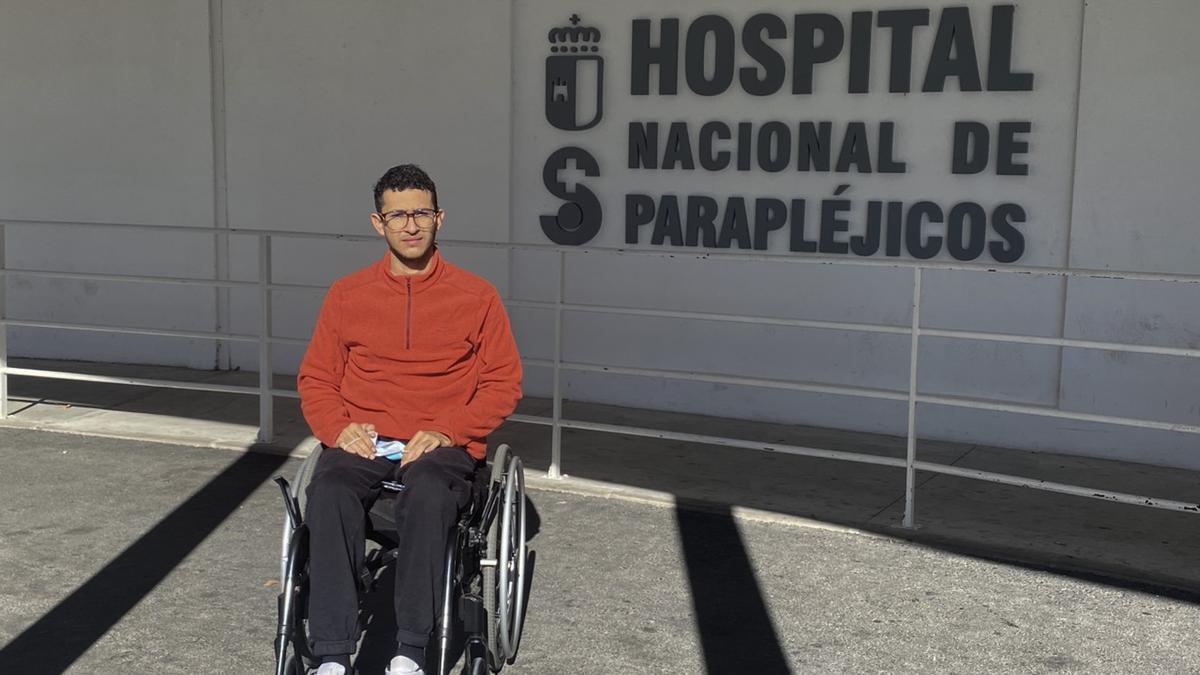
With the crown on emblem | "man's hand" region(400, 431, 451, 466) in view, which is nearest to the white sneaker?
"man's hand" region(400, 431, 451, 466)

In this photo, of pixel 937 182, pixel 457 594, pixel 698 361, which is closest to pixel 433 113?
pixel 698 361

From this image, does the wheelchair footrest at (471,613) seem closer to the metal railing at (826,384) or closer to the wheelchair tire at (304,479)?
the wheelchair tire at (304,479)

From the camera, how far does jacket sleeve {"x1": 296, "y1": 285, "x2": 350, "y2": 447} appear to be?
4293 mm

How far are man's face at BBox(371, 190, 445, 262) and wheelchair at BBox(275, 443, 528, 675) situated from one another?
0.65m

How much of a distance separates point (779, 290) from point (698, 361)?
64 cm

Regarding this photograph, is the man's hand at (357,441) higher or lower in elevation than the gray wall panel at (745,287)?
lower

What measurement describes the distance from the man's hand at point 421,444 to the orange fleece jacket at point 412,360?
0.07 metres

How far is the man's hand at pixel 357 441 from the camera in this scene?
13.5 ft

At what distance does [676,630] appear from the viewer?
466 centimetres

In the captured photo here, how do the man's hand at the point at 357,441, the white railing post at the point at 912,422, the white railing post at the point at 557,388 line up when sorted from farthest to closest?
the white railing post at the point at 557,388, the white railing post at the point at 912,422, the man's hand at the point at 357,441

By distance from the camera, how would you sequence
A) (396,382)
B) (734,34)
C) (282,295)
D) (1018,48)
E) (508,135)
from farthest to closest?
(282,295), (508,135), (734,34), (1018,48), (396,382)

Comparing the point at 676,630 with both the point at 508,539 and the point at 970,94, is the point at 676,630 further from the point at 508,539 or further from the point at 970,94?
the point at 970,94

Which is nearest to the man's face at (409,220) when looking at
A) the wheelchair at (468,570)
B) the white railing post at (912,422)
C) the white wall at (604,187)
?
the wheelchair at (468,570)

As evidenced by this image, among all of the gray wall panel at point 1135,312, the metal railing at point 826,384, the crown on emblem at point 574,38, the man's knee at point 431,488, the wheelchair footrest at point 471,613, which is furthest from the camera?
the crown on emblem at point 574,38
